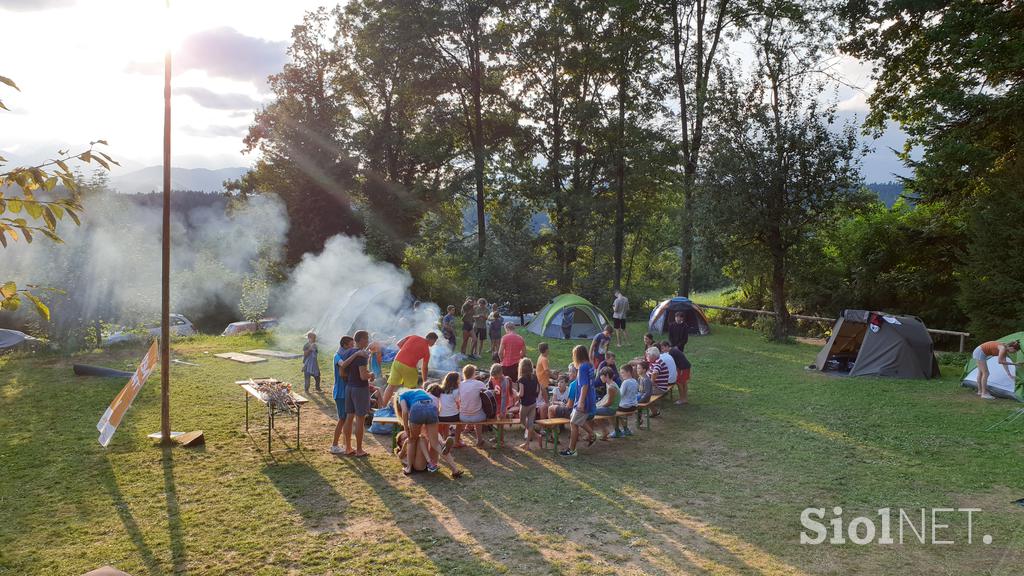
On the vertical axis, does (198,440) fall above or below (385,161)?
below

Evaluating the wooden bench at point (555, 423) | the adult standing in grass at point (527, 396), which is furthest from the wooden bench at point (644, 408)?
the adult standing in grass at point (527, 396)

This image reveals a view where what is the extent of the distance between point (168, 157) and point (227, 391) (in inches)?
222

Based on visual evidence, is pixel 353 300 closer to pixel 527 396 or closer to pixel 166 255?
pixel 166 255

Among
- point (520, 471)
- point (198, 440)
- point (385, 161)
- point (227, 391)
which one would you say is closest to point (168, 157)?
point (198, 440)

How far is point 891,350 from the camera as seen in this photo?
1485 cm

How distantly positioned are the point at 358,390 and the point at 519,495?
2710 mm

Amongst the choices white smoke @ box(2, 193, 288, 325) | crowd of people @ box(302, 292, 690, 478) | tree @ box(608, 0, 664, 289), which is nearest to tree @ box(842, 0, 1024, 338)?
tree @ box(608, 0, 664, 289)

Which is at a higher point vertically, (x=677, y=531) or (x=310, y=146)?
(x=310, y=146)

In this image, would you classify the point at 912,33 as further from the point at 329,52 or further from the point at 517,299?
the point at 329,52

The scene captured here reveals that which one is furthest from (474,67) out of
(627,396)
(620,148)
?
(627,396)

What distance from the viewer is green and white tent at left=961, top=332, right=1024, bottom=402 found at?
40.9 feet

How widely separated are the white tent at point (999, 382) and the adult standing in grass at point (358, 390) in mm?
12247

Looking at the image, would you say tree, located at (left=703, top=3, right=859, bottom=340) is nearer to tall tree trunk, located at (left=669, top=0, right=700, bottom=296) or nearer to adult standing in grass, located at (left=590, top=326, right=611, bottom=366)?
tall tree trunk, located at (left=669, top=0, right=700, bottom=296)

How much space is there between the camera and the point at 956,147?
17.0 meters
